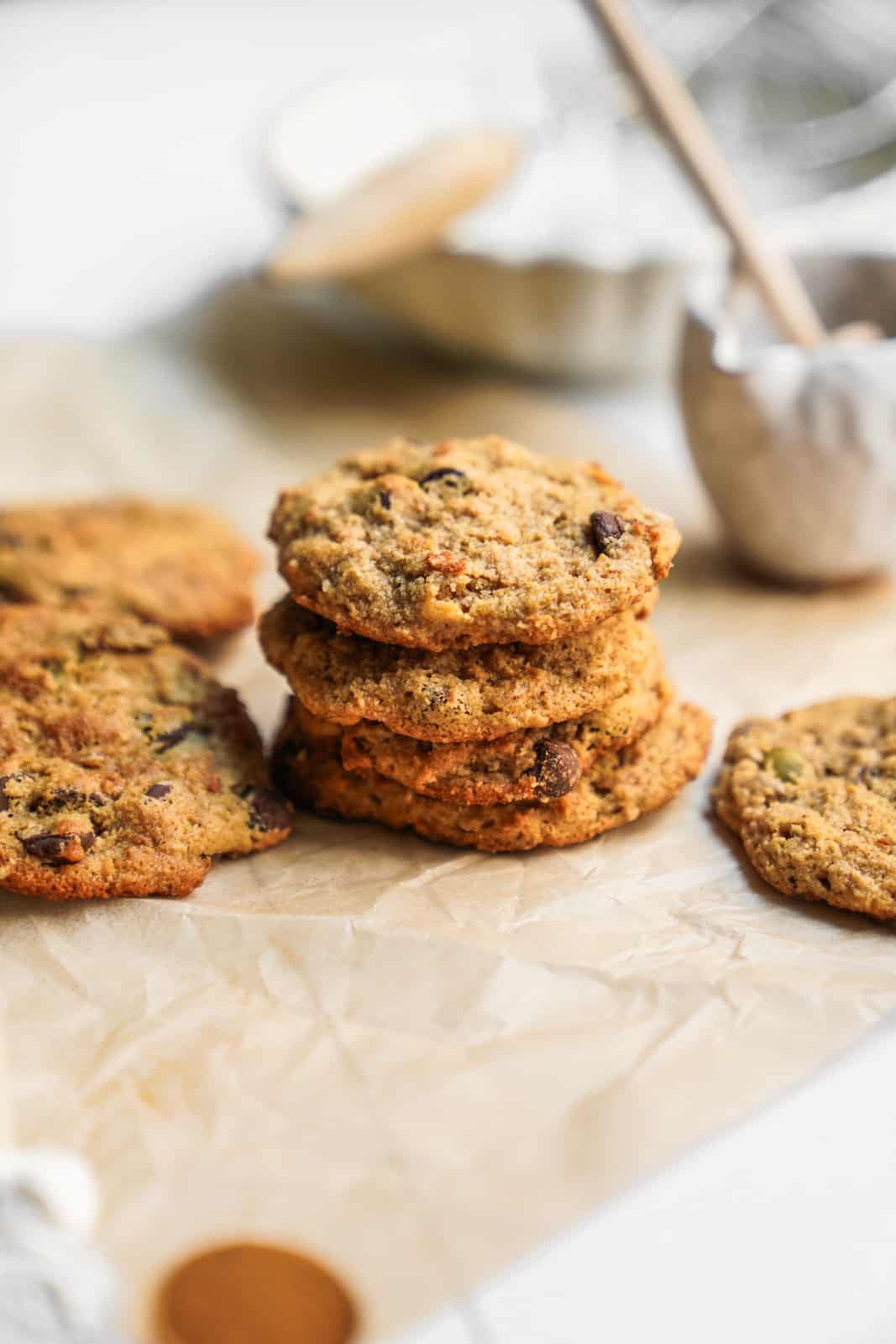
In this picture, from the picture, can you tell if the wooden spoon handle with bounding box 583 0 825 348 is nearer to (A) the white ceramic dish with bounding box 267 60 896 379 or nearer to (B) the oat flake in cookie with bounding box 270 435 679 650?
(A) the white ceramic dish with bounding box 267 60 896 379

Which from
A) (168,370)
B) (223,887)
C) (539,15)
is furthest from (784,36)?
(223,887)

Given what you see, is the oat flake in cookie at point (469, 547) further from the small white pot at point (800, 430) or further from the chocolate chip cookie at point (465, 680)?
the small white pot at point (800, 430)

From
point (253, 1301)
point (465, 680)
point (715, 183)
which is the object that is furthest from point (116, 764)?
point (715, 183)

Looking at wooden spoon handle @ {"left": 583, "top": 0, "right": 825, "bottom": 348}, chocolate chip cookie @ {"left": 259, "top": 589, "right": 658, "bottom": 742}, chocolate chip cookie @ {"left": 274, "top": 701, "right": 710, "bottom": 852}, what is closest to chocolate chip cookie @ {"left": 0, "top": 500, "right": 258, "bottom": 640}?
chocolate chip cookie @ {"left": 274, "top": 701, "right": 710, "bottom": 852}

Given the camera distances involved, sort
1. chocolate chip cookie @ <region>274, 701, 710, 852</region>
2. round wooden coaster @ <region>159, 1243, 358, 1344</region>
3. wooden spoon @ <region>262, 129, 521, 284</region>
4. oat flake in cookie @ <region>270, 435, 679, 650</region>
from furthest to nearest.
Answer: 1. wooden spoon @ <region>262, 129, 521, 284</region>
2. chocolate chip cookie @ <region>274, 701, 710, 852</region>
3. oat flake in cookie @ <region>270, 435, 679, 650</region>
4. round wooden coaster @ <region>159, 1243, 358, 1344</region>

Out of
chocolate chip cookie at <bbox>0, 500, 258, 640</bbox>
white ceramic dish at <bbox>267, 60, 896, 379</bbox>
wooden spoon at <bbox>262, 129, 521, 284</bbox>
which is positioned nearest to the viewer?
chocolate chip cookie at <bbox>0, 500, 258, 640</bbox>

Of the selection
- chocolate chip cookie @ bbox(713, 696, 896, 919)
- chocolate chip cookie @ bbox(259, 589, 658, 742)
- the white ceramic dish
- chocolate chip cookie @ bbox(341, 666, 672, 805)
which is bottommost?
chocolate chip cookie @ bbox(713, 696, 896, 919)
